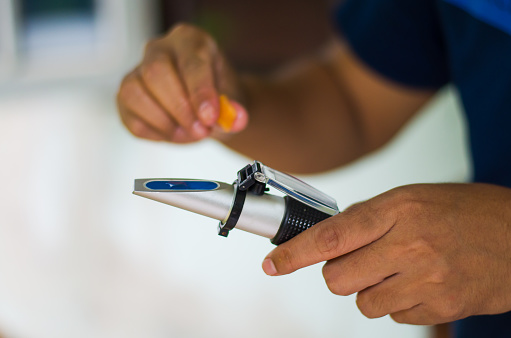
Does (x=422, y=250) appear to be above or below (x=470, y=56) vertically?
below

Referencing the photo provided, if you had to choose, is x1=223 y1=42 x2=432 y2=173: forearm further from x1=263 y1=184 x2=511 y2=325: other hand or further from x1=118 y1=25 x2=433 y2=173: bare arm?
x1=263 y1=184 x2=511 y2=325: other hand

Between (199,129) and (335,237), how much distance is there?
0.61 feet

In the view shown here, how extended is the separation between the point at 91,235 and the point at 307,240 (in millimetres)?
1112

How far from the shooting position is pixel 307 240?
0.32 meters

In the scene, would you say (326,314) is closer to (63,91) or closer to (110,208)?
(110,208)

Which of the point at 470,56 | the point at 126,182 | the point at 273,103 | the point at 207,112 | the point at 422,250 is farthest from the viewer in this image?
the point at 126,182

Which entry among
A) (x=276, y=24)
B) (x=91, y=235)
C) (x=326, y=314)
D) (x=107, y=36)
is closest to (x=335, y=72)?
(x=326, y=314)

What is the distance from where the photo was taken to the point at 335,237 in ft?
1.02

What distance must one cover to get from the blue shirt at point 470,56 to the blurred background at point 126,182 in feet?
0.50

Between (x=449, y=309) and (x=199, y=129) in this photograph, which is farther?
(x=199, y=129)

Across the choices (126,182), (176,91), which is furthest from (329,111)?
Result: (126,182)

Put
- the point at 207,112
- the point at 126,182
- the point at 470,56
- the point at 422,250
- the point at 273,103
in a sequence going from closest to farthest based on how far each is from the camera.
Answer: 1. the point at 422,250
2. the point at 207,112
3. the point at 470,56
4. the point at 273,103
5. the point at 126,182

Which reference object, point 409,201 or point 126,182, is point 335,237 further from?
point 126,182

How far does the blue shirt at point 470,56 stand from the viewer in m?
0.49
